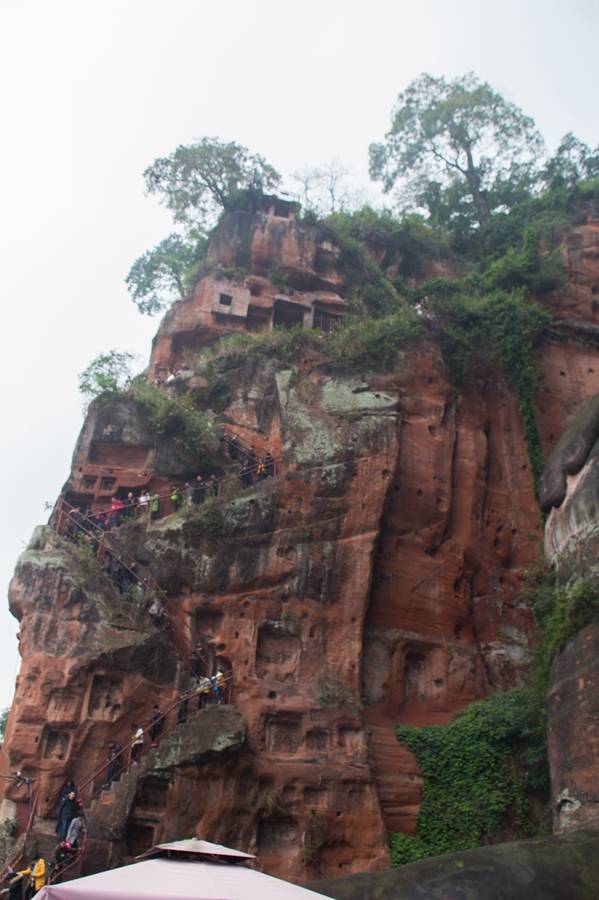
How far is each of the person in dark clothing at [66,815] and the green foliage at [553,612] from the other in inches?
401

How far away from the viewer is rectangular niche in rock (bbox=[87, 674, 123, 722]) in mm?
A: 17391

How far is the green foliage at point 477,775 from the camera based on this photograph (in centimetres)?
1697

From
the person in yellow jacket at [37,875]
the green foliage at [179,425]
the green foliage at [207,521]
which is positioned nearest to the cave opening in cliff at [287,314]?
the green foliage at [179,425]

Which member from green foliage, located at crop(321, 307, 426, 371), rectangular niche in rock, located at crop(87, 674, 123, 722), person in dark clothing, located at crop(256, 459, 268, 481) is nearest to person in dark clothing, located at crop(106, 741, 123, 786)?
rectangular niche in rock, located at crop(87, 674, 123, 722)

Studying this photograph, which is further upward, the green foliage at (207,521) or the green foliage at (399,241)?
the green foliage at (399,241)

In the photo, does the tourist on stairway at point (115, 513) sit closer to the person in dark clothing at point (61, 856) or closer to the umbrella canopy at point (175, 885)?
the person in dark clothing at point (61, 856)

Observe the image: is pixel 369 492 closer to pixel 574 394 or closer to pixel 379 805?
pixel 379 805

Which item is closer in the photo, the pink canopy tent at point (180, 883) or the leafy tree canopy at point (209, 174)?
the pink canopy tent at point (180, 883)

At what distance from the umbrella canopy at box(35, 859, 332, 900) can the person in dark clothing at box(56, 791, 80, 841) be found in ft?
25.2

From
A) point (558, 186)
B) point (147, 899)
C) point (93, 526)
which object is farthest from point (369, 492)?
point (558, 186)

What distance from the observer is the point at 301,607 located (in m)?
19.2

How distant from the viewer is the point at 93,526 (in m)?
20.9

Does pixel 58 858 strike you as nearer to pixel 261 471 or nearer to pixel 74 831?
pixel 74 831

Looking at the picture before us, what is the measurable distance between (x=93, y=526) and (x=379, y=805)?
1002 cm
